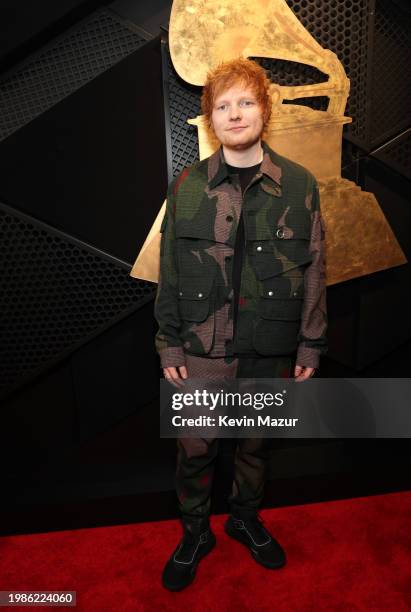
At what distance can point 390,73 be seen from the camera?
1925mm

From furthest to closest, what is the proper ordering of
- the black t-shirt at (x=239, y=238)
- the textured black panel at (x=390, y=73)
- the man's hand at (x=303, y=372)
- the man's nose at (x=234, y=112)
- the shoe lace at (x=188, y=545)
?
the textured black panel at (x=390, y=73), the shoe lace at (x=188, y=545), the man's hand at (x=303, y=372), the black t-shirt at (x=239, y=238), the man's nose at (x=234, y=112)

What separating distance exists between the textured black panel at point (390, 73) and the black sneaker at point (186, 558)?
1.78 metres

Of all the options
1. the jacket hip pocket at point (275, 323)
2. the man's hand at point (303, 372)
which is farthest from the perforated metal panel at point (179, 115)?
the man's hand at point (303, 372)

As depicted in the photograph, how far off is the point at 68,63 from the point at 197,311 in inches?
43.5

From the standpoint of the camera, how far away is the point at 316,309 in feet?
5.38

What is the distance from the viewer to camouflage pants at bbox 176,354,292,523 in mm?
1634

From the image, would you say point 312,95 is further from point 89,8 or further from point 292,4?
point 89,8

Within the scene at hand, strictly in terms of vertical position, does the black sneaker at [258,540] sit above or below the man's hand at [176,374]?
below

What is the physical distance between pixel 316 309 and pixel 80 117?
118 centimetres

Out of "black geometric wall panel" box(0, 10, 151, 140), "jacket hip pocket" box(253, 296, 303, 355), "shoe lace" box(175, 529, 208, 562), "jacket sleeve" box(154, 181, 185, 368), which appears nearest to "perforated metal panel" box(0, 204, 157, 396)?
"jacket sleeve" box(154, 181, 185, 368)

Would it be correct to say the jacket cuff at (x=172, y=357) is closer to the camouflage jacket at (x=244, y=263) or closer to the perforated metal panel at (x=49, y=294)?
the camouflage jacket at (x=244, y=263)

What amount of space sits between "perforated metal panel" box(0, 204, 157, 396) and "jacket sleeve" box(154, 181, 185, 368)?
353mm

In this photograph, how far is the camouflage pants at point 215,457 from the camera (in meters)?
1.63

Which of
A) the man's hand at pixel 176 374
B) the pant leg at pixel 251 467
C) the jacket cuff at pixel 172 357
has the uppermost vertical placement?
the jacket cuff at pixel 172 357
